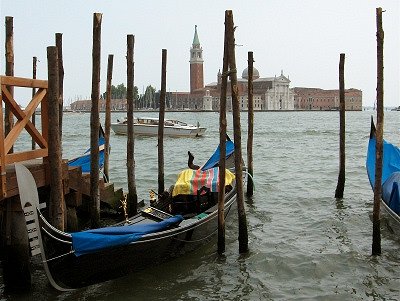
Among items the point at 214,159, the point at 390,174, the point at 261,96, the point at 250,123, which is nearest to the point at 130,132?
the point at 214,159

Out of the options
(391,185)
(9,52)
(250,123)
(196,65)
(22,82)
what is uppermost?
(196,65)

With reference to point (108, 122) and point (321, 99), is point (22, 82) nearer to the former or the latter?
point (108, 122)

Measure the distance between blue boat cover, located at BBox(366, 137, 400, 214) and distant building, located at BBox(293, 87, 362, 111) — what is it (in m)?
94.8

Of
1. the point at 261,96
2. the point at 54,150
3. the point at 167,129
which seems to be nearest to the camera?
the point at 54,150

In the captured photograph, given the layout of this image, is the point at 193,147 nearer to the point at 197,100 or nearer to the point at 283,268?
the point at 283,268

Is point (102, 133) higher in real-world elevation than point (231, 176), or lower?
higher

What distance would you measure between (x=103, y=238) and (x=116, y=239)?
14 centimetres

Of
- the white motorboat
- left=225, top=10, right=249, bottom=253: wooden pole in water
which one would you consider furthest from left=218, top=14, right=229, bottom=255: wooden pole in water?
the white motorboat

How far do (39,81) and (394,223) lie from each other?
4.47 m

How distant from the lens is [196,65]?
97125mm

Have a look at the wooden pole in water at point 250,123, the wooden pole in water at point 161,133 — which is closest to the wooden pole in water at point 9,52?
the wooden pole in water at point 161,133

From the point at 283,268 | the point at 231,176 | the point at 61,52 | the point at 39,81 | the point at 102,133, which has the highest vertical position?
the point at 61,52

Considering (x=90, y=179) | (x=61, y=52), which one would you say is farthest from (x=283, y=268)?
(x=61, y=52)

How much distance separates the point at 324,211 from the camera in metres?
8.08
